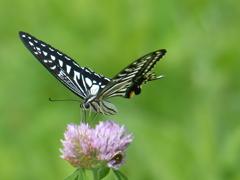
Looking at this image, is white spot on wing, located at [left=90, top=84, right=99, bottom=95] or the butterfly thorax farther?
white spot on wing, located at [left=90, top=84, right=99, bottom=95]

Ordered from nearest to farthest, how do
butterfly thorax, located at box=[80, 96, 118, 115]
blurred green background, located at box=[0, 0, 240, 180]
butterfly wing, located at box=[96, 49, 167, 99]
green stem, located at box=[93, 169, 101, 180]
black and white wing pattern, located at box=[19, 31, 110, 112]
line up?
green stem, located at box=[93, 169, 101, 180] < butterfly wing, located at box=[96, 49, 167, 99] < butterfly thorax, located at box=[80, 96, 118, 115] < black and white wing pattern, located at box=[19, 31, 110, 112] < blurred green background, located at box=[0, 0, 240, 180]

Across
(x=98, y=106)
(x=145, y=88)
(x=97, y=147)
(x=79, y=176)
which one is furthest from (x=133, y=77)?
(x=145, y=88)

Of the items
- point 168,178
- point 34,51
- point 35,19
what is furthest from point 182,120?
point 35,19

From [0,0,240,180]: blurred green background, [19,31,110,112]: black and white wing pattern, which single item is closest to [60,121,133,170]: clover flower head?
[19,31,110,112]: black and white wing pattern

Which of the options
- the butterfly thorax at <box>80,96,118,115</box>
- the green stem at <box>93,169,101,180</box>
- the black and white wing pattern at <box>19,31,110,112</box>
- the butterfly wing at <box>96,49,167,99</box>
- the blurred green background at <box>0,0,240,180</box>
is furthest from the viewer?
the blurred green background at <box>0,0,240,180</box>

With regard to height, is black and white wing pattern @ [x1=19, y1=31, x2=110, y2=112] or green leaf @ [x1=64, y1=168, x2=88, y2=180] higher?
black and white wing pattern @ [x1=19, y1=31, x2=110, y2=112]

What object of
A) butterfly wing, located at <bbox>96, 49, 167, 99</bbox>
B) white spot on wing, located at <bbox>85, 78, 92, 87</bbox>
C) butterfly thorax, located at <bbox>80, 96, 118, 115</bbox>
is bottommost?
butterfly thorax, located at <bbox>80, 96, 118, 115</bbox>

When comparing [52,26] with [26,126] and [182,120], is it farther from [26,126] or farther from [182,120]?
[182,120]

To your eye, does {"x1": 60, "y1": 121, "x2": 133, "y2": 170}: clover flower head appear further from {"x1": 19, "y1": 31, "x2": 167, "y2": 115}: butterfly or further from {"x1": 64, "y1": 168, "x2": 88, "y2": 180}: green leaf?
{"x1": 19, "y1": 31, "x2": 167, "y2": 115}: butterfly
